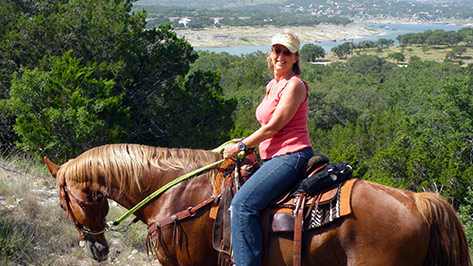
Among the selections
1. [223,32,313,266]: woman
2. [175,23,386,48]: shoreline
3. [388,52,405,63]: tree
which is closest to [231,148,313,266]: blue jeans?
[223,32,313,266]: woman

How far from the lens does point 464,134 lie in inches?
962

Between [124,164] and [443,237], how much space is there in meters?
2.74

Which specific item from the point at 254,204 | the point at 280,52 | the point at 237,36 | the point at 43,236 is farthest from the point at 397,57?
the point at 254,204

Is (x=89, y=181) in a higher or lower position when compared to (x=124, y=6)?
lower

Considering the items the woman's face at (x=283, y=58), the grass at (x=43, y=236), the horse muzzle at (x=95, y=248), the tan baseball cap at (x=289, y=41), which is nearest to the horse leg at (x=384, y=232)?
the woman's face at (x=283, y=58)

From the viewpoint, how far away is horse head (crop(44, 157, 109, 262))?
364 centimetres

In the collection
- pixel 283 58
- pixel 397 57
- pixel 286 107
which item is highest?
pixel 283 58

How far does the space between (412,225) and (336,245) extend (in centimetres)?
59

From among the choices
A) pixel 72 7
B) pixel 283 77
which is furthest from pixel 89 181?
pixel 72 7

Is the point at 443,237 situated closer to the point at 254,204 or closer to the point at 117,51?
the point at 254,204

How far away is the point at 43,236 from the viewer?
5.30m

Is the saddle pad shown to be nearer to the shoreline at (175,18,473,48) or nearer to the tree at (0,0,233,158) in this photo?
the tree at (0,0,233,158)

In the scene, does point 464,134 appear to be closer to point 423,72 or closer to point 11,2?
point 11,2

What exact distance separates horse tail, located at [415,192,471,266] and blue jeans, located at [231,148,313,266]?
1079mm
